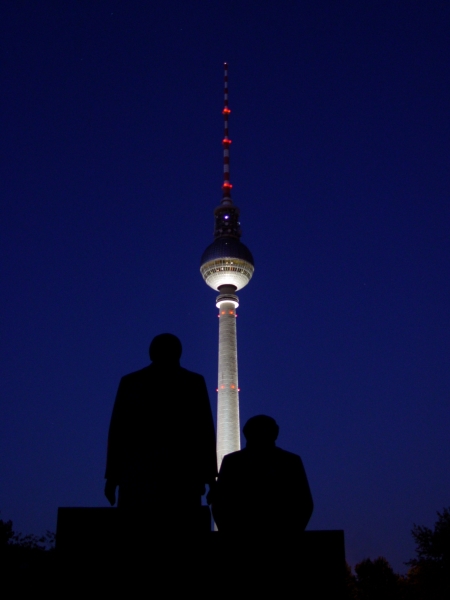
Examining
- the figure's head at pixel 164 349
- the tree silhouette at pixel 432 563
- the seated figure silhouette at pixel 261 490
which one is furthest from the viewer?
the tree silhouette at pixel 432 563

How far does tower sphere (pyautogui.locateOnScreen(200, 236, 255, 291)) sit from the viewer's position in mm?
85438

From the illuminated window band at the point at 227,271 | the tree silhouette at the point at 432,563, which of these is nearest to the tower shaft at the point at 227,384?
the illuminated window band at the point at 227,271

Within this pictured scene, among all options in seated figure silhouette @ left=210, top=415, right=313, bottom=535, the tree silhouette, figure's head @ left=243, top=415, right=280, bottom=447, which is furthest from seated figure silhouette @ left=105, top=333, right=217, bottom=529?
the tree silhouette

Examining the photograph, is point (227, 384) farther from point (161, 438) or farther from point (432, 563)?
point (161, 438)

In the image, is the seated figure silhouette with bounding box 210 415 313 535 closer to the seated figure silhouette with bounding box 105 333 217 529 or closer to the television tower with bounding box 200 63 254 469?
the seated figure silhouette with bounding box 105 333 217 529

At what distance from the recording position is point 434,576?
4175 cm

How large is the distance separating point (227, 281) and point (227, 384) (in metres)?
12.9

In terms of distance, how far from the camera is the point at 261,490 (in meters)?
6.37

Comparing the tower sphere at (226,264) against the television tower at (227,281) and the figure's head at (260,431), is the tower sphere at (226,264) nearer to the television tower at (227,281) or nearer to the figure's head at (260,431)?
the television tower at (227,281)

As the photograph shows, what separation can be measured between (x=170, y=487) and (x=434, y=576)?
40.2m

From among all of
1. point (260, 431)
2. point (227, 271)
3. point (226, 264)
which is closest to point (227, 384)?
point (227, 271)

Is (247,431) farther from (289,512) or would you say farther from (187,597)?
(187,597)

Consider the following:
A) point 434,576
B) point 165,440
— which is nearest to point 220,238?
A: point 434,576

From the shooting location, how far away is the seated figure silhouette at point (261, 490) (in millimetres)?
6305
